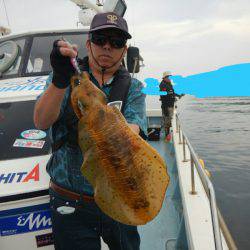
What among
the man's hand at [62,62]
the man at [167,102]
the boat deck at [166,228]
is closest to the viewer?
the man's hand at [62,62]

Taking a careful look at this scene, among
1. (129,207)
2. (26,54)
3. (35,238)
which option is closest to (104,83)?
(129,207)

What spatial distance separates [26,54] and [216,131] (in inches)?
976

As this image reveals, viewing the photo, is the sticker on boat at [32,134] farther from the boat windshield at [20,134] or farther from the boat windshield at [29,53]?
the boat windshield at [29,53]

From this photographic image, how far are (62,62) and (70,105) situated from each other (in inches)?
17.6

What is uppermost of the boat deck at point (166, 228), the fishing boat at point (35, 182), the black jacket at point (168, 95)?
the fishing boat at point (35, 182)

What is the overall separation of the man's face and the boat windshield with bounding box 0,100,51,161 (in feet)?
4.45

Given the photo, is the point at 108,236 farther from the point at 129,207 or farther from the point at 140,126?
the point at 140,126

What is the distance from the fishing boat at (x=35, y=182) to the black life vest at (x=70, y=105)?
611 mm

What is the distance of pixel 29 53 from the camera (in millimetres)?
5242

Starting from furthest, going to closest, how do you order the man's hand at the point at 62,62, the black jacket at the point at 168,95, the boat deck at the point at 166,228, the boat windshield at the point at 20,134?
the black jacket at the point at 168,95 < the boat deck at the point at 166,228 < the boat windshield at the point at 20,134 < the man's hand at the point at 62,62

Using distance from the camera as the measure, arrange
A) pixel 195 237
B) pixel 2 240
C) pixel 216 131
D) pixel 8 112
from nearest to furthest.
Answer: pixel 2 240 < pixel 195 237 < pixel 8 112 < pixel 216 131

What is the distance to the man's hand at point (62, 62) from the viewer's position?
1.93 metres

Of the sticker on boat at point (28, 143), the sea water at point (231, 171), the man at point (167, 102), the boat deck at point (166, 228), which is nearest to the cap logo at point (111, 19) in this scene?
the sticker on boat at point (28, 143)

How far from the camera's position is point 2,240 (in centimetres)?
269
